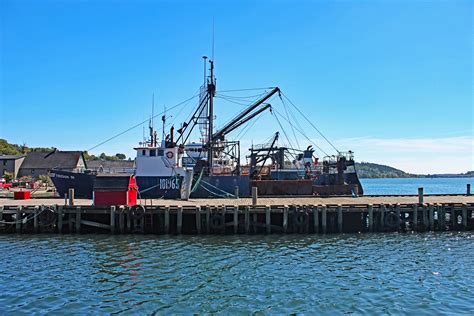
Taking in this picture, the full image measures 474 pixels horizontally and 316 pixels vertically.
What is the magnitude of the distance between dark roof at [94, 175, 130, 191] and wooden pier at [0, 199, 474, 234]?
108cm

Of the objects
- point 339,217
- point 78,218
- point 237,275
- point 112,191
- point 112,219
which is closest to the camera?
point 237,275

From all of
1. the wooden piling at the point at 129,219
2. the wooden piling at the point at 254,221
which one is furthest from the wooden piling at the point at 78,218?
the wooden piling at the point at 254,221

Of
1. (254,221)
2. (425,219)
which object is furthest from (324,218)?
(425,219)

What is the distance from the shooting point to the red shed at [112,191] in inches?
868

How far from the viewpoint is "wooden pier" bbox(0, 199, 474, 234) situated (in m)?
21.6

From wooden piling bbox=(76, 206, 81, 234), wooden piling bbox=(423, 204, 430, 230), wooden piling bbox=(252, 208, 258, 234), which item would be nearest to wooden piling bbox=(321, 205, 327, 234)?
wooden piling bbox=(252, 208, 258, 234)

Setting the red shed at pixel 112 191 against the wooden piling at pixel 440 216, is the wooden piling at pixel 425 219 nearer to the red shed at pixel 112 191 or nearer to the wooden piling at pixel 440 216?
the wooden piling at pixel 440 216

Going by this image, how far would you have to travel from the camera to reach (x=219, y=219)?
2184 centimetres

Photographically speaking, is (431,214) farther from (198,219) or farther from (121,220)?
(121,220)

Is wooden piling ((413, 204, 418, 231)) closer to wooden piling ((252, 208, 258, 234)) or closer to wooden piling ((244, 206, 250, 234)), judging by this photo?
wooden piling ((252, 208, 258, 234))

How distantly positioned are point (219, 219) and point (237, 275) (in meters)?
7.88

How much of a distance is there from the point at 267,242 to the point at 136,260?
650 centimetres

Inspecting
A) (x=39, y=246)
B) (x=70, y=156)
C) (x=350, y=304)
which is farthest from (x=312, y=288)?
(x=70, y=156)

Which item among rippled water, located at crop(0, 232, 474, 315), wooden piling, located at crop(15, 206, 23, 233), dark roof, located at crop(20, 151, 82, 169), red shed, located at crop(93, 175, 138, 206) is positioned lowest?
rippled water, located at crop(0, 232, 474, 315)
